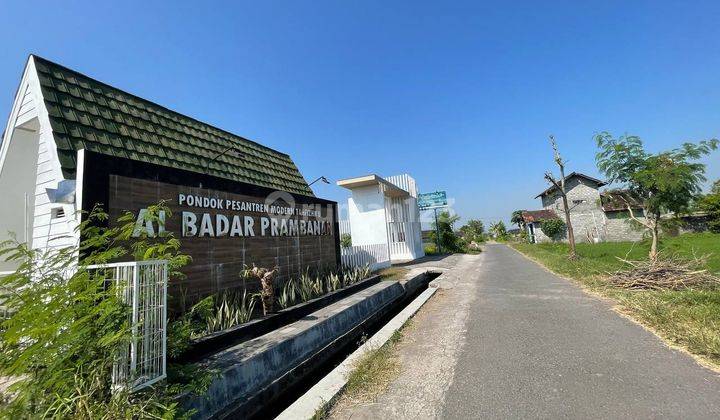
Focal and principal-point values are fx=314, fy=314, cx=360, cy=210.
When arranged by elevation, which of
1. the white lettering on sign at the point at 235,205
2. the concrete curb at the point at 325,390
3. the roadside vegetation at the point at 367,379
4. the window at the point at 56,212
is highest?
the white lettering on sign at the point at 235,205

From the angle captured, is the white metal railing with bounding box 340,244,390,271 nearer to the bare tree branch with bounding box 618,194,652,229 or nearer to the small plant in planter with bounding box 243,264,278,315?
the small plant in planter with bounding box 243,264,278,315

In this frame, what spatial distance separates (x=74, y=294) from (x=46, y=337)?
385 millimetres

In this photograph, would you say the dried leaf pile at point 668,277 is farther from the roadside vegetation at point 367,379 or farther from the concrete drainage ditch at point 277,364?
the roadside vegetation at point 367,379

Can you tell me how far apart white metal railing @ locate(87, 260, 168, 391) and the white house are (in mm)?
12512

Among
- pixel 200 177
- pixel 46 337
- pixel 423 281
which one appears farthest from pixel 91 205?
pixel 423 281

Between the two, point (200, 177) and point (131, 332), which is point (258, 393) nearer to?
point (131, 332)

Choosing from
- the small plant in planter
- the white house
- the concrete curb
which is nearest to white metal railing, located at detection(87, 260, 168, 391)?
the concrete curb

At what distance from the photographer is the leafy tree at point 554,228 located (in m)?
34.2

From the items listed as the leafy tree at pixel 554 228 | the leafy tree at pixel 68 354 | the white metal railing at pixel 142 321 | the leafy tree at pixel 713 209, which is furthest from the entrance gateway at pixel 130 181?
the leafy tree at pixel 713 209

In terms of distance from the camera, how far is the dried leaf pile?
23.1 ft

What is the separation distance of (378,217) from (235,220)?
11.1m

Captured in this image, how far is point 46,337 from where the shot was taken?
7.73ft

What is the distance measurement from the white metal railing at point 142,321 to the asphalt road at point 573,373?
2.71m

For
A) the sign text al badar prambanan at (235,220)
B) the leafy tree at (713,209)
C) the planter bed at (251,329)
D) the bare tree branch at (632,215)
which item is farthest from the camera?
the leafy tree at (713,209)
